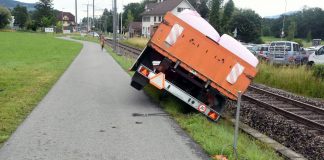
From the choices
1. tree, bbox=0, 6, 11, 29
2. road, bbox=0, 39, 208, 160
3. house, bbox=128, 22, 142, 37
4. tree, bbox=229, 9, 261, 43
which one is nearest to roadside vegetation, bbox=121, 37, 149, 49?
tree, bbox=229, 9, 261, 43

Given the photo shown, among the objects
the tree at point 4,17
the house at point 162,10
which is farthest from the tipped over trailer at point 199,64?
the tree at point 4,17

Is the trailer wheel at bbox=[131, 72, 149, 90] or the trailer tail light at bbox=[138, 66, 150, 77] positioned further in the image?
the trailer wheel at bbox=[131, 72, 149, 90]

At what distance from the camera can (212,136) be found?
7422mm

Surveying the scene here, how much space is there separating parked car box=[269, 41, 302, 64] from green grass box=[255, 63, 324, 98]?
23.3ft

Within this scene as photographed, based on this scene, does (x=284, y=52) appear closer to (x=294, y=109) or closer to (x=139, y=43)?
(x=294, y=109)

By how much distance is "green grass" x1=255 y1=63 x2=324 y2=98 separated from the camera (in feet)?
53.0

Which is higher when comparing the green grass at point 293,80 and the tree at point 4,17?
the tree at point 4,17

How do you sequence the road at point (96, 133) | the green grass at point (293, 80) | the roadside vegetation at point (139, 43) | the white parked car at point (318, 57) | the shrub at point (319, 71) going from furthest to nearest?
the roadside vegetation at point (139, 43), the white parked car at point (318, 57), the shrub at point (319, 71), the green grass at point (293, 80), the road at point (96, 133)

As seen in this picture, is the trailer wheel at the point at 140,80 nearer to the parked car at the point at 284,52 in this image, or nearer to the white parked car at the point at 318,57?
the white parked car at the point at 318,57

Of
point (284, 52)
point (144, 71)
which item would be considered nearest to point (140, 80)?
point (144, 71)

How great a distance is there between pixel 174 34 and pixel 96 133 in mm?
3228

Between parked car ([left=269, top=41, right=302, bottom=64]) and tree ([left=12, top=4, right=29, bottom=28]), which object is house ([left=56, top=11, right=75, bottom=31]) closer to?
tree ([left=12, top=4, right=29, bottom=28])

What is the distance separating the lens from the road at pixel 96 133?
20.3 feet

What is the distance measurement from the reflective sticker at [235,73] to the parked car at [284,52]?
61.3ft
